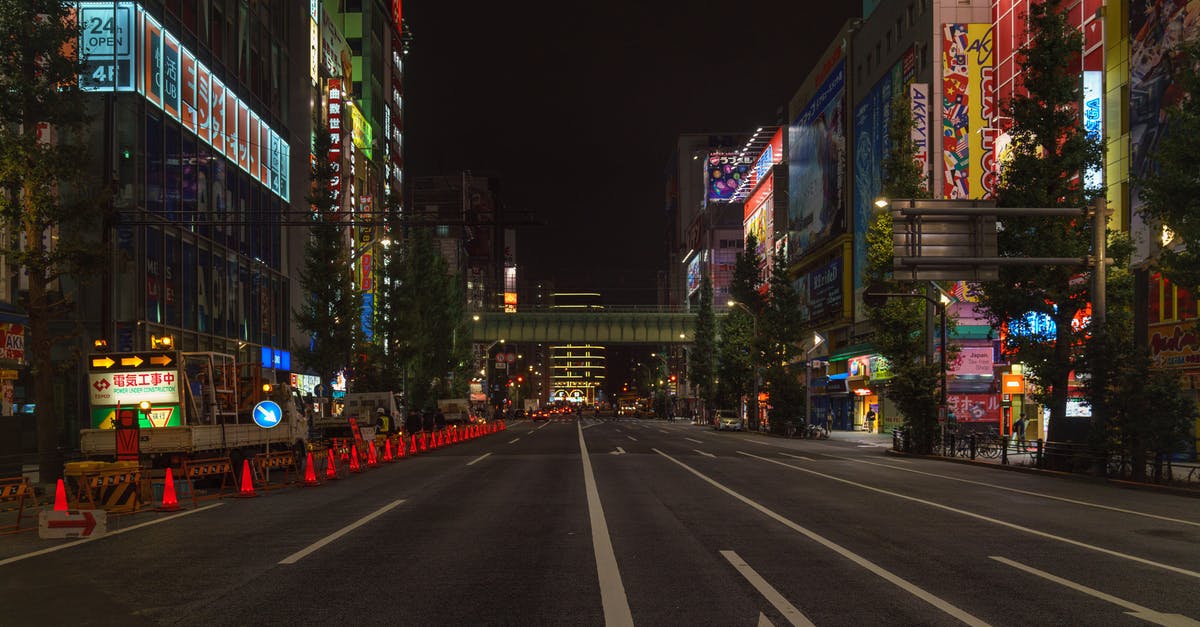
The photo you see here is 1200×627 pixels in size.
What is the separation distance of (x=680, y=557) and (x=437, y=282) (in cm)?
5859

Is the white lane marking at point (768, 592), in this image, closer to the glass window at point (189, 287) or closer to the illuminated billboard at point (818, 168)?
the glass window at point (189, 287)

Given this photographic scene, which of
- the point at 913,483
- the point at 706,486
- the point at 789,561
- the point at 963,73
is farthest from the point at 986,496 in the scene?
the point at 963,73

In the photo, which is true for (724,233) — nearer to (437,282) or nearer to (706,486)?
(437,282)

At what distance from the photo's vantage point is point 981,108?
54594 mm

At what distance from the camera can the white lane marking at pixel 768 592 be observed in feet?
26.4

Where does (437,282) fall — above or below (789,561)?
above

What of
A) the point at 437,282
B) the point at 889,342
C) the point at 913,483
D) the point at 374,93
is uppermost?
the point at 374,93

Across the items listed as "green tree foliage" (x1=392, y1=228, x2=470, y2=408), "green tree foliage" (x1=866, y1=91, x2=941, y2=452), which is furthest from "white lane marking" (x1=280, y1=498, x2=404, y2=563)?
"green tree foliage" (x1=392, y1=228, x2=470, y2=408)

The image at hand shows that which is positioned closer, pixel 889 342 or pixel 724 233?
pixel 889 342

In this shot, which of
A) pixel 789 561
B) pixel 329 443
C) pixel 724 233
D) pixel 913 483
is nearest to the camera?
pixel 789 561

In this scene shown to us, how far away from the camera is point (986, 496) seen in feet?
65.8

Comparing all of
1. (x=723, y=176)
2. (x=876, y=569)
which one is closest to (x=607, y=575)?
(x=876, y=569)

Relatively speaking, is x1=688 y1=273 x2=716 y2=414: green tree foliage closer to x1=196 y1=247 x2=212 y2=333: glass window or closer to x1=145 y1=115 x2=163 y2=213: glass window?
x1=196 y1=247 x2=212 y2=333: glass window

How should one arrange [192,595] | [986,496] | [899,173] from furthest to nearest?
[899,173]
[986,496]
[192,595]
